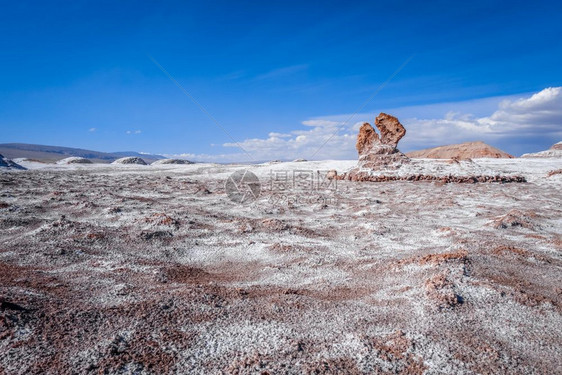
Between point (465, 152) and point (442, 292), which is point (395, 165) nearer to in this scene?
point (442, 292)

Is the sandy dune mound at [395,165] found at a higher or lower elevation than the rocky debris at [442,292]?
higher

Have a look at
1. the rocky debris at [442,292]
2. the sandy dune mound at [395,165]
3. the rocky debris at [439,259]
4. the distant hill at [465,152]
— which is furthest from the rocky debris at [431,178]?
the distant hill at [465,152]

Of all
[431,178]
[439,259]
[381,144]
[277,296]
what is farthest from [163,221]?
[381,144]

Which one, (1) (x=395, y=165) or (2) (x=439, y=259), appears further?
(1) (x=395, y=165)

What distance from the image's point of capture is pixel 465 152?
40.7m

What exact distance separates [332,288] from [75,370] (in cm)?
214

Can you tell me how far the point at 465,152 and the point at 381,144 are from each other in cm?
2978

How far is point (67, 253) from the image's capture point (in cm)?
393

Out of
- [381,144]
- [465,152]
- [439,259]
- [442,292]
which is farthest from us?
[465,152]

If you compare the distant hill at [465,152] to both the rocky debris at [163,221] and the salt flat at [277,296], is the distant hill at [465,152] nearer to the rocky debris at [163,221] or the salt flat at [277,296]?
the salt flat at [277,296]

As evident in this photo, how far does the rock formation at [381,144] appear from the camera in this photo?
16359mm

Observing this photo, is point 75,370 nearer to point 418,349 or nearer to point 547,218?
point 418,349

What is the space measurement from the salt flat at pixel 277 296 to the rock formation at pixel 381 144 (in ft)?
35.0

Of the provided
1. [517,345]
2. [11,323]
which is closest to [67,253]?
[11,323]
